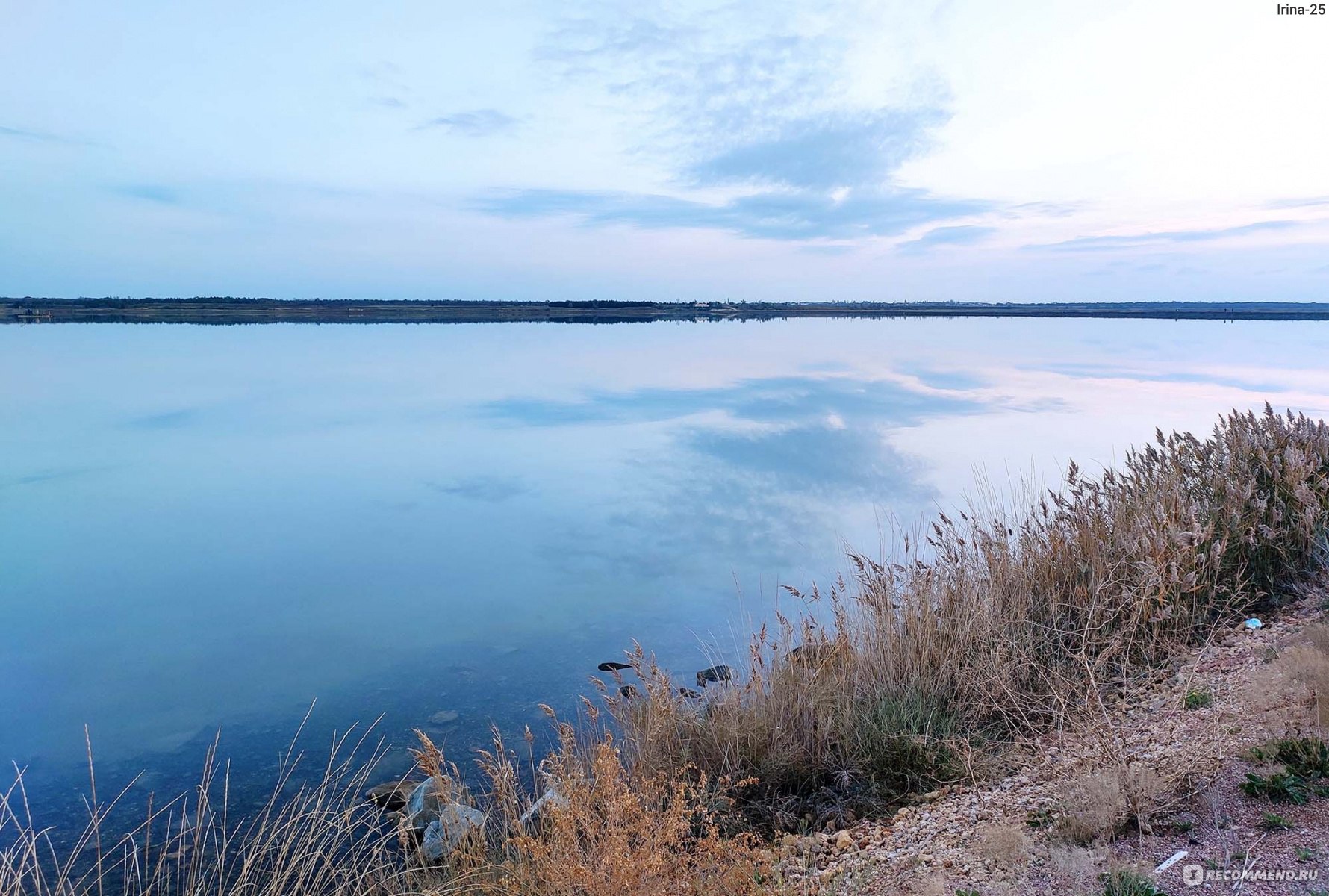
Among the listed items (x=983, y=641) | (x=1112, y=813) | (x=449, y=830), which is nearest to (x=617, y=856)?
(x=449, y=830)

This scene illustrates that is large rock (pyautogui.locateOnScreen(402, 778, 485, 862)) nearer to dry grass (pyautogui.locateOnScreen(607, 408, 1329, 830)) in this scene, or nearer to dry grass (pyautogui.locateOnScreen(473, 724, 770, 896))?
dry grass (pyautogui.locateOnScreen(473, 724, 770, 896))

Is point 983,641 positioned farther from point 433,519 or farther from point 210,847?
point 433,519

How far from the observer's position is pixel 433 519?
13.0 m

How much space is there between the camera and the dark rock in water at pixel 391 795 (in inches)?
208

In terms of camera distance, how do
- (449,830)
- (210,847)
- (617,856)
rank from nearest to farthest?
(617,856) < (449,830) < (210,847)

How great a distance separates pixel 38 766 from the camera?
18.7 feet

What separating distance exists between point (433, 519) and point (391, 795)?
8.01 metres

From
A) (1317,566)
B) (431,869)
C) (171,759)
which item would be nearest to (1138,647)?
(1317,566)

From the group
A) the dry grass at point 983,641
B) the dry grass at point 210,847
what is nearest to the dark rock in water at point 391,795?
the dry grass at point 210,847

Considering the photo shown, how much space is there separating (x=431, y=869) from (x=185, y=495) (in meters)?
12.8

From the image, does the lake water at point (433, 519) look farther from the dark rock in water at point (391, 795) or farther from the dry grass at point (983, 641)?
the dry grass at point (983, 641)

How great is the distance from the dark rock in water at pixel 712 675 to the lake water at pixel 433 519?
0.62 feet

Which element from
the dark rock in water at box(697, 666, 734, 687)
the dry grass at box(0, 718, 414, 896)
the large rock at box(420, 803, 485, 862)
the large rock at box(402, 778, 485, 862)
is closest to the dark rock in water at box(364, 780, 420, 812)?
the dry grass at box(0, 718, 414, 896)

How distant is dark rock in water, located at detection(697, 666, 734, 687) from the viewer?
6938 mm
